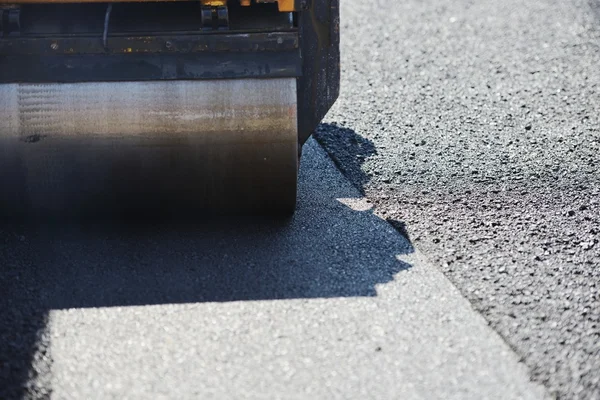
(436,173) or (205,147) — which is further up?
(205,147)

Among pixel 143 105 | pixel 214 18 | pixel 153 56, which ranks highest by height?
pixel 214 18

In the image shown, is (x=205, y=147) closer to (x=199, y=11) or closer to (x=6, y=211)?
(x=199, y=11)

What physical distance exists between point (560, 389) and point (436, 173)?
241cm

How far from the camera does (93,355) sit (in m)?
3.62

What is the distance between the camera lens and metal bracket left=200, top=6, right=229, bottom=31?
15.2 ft

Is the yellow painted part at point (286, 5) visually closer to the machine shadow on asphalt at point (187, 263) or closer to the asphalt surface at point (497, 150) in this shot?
the machine shadow on asphalt at point (187, 263)

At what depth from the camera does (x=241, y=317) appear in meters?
3.93

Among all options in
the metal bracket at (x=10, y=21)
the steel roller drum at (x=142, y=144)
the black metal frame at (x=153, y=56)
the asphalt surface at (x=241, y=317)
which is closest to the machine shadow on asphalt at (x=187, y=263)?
the asphalt surface at (x=241, y=317)

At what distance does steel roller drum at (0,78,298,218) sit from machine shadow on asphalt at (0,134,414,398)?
16 cm

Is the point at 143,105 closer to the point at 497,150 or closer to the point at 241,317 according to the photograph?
the point at 241,317

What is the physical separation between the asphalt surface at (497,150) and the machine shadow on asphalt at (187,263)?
0.30 meters

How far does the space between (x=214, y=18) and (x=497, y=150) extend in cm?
209

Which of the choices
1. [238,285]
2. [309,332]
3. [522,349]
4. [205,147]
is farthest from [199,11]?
[522,349]

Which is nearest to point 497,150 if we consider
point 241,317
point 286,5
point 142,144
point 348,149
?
point 348,149
